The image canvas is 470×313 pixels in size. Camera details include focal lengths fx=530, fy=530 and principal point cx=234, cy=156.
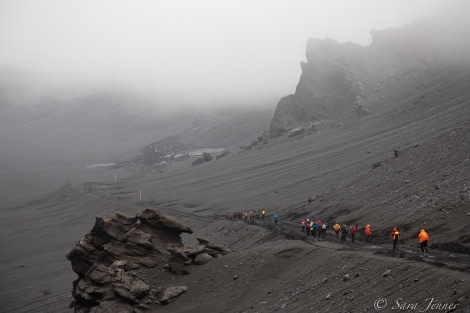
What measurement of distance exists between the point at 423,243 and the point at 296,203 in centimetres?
2253

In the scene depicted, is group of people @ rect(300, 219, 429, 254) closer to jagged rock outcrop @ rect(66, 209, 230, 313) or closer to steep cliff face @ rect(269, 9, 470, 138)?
jagged rock outcrop @ rect(66, 209, 230, 313)

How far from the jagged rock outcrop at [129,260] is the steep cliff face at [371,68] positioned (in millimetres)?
55456

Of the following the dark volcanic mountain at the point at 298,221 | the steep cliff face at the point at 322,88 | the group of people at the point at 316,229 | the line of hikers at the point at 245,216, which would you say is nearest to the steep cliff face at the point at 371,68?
the steep cliff face at the point at 322,88

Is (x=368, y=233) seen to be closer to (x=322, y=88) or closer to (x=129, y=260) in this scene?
(x=129, y=260)

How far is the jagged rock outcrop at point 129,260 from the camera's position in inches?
893

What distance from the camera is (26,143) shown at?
178m

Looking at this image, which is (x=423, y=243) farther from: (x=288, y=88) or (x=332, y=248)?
(x=288, y=88)

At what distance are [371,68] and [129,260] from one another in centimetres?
7895

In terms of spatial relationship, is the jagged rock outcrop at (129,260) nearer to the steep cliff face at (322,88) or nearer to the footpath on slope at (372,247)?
the footpath on slope at (372,247)

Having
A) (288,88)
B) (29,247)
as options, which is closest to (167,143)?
(288,88)

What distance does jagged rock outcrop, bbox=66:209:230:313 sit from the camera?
893 inches

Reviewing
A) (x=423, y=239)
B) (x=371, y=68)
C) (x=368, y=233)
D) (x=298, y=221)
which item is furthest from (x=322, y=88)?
(x=423, y=239)

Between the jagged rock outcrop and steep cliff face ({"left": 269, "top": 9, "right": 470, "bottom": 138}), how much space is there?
182 ft

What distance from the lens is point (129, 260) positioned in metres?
25.1
